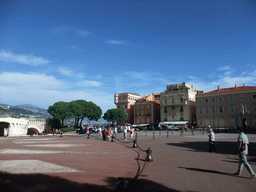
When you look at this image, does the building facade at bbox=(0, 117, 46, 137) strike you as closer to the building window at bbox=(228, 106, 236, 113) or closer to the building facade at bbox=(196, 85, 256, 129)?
the building facade at bbox=(196, 85, 256, 129)

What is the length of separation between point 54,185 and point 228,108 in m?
62.6

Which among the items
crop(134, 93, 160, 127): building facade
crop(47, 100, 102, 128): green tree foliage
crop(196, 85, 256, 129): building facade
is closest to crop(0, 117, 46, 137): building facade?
crop(47, 100, 102, 128): green tree foliage

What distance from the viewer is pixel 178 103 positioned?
7138 centimetres

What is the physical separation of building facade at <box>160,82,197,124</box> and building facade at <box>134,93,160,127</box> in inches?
180

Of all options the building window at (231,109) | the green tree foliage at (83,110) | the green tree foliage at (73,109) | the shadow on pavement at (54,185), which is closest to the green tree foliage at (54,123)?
the green tree foliage at (73,109)

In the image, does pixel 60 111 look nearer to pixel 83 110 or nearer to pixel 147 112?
pixel 83 110

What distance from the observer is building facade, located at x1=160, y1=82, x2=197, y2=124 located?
70438mm

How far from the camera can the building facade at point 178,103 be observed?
70438 millimetres

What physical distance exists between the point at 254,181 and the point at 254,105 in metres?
57.9

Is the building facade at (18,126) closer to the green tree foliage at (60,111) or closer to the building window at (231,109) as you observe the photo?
the green tree foliage at (60,111)

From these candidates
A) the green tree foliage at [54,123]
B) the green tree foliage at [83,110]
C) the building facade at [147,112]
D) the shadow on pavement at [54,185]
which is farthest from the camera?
the building facade at [147,112]

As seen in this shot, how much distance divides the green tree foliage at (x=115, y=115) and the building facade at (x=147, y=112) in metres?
5.30

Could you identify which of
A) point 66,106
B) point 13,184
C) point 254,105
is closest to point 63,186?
point 13,184

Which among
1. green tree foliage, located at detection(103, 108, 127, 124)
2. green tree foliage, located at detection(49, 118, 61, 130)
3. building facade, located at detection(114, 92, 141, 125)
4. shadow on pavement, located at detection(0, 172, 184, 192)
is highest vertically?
building facade, located at detection(114, 92, 141, 125)
